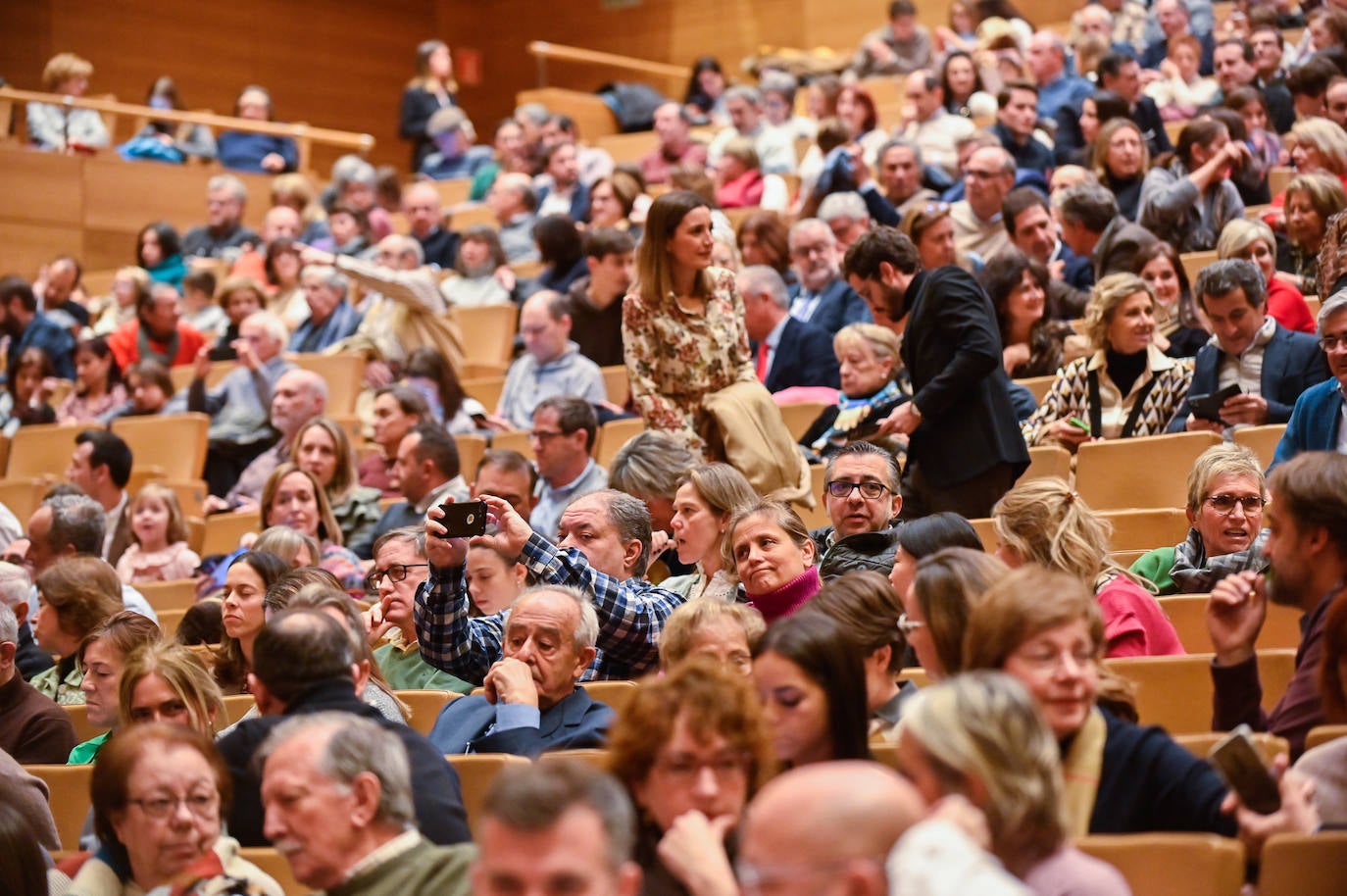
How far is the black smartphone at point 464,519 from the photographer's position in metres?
→ 3.30

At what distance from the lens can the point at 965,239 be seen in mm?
6383

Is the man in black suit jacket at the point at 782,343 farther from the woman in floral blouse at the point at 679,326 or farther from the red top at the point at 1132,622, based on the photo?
the red top at the point at 1132,622

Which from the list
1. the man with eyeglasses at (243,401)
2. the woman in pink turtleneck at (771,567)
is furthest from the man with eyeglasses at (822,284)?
the woman in pink turtleneck at (771,567)

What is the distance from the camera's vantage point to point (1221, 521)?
11.5 feet

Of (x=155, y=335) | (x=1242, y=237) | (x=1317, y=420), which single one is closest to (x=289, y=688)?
(x=1317, y=420)

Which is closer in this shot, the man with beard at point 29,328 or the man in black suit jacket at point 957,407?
the man in black suit jacket at point 957,407

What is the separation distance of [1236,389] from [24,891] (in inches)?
119

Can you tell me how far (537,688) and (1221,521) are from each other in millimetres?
1371

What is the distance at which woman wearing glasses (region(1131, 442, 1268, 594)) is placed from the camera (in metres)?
3.49

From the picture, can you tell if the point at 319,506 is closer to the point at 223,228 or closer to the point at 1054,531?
the point at 1054,531

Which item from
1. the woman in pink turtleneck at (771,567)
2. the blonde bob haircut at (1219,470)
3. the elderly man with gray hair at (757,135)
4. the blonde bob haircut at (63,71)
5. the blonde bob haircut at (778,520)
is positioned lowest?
the woman in pink turtleneck at (771,567)

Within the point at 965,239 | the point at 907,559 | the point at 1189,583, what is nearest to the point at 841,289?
the point at 965,239

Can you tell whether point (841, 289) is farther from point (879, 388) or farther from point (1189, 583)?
point (1189, 583)

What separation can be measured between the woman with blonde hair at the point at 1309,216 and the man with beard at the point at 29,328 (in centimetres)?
503
